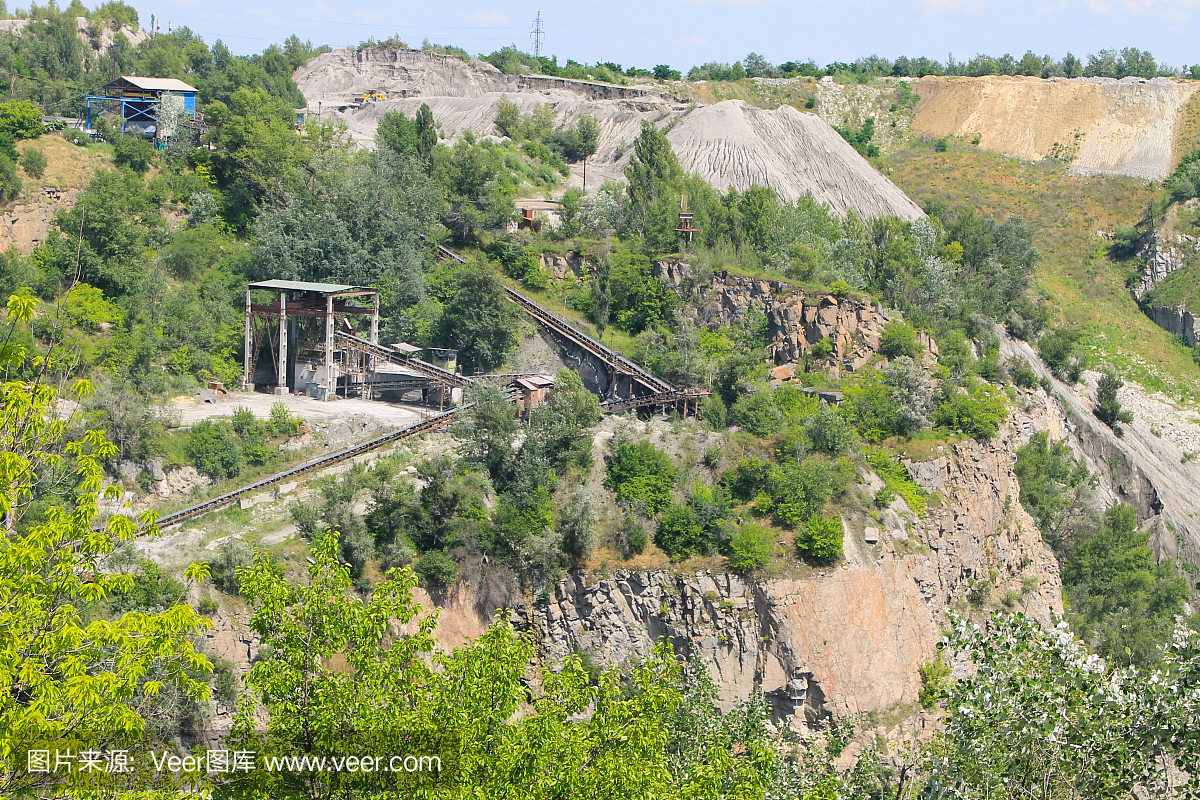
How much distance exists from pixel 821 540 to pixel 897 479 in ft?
20.9

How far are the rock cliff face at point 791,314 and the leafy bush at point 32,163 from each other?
105 ft

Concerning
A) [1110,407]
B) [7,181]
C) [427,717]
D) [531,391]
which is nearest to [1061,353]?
[1110,407]

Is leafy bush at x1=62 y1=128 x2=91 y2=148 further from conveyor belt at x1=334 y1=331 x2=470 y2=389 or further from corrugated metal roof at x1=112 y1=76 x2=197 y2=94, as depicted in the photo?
conveyor belt at x1=334 y1=331 x2=470 y2=389

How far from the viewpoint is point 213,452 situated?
38344mm

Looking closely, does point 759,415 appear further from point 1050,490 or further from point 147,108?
point 147,108

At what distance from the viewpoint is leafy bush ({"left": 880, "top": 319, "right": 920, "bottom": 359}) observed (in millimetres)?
47438

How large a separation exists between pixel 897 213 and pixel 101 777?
70.6 metres

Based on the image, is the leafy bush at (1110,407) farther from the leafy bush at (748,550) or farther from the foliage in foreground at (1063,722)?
the foliage in foreground at (1063,722)

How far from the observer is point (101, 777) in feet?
37.1

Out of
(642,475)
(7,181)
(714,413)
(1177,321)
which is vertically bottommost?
(642,475)

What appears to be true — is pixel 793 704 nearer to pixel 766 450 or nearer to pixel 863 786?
pixel 766 450

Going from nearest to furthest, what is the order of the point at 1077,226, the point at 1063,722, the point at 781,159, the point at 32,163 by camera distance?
1. the point at 1063,722
2. the point at 32,163
3. the point at 781,159
4. the point at 1077,226

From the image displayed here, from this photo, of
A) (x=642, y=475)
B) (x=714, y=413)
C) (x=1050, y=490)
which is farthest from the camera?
(x=1050, y=490)

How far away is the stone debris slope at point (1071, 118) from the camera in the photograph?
9694 cm
